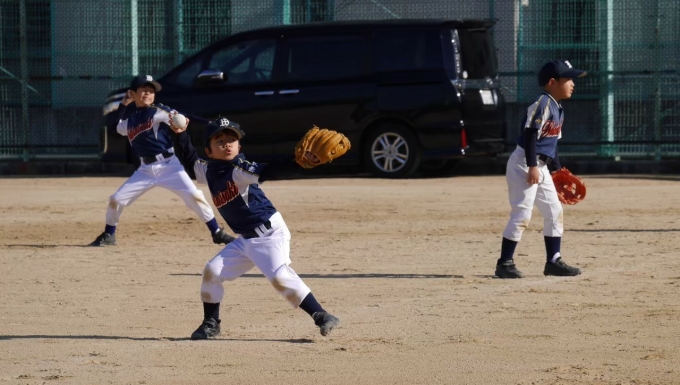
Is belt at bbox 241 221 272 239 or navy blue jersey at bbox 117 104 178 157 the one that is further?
navy blue jersey at bbox 117 104 178 157

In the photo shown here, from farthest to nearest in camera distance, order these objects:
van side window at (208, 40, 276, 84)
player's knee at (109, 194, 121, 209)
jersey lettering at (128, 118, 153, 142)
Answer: van side window at (208, 40, 276, 84)
player's knee at (109, 194, 121, 209)
jersey lettering at (128, 118, 153, 142)

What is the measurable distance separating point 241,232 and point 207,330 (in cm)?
60

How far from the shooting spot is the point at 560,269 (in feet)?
32.2

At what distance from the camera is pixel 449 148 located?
17.9 metres

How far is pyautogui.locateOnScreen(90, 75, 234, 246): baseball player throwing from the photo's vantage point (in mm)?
12070

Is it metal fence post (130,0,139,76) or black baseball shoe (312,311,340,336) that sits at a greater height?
metal fence post (130,0,139,76)

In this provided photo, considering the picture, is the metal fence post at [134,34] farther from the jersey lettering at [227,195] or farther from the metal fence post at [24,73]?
the jersey lettering at [227,195]

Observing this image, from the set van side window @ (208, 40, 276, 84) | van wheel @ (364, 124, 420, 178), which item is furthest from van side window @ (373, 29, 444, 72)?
van side window @ (208, 40, 276, 84)

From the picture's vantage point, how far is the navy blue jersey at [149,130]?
475 inches

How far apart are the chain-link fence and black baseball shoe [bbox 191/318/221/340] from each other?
12944 mm

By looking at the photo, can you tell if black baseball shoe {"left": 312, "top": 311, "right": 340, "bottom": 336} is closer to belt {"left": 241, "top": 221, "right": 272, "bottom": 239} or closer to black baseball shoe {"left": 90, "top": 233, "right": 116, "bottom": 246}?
belt {"left": 241, "top": 221, "right": 272, "bottom": 239}

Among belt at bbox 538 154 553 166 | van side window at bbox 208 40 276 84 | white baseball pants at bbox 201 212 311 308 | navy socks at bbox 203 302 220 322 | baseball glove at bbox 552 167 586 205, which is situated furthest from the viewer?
van side window at bbox 208 40 276 84

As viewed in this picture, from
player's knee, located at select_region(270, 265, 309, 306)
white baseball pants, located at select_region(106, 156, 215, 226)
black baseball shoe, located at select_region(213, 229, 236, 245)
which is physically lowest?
black baseball shoe, located at select_region(213, 229, 236, 245)

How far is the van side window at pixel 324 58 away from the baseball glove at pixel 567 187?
313 inches
